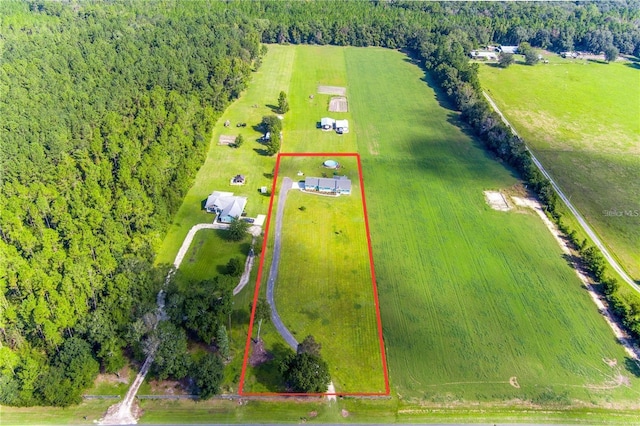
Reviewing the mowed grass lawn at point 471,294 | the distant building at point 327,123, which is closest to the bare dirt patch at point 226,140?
the distant building at point 327,123

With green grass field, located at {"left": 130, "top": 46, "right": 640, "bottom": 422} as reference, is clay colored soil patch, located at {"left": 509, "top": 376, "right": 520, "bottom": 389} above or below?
below

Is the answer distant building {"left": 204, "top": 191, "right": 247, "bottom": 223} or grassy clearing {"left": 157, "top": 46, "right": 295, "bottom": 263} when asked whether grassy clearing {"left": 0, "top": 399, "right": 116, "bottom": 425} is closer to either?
grassy clearing {"left": 157, "top": 46, "right": 295, "bottom": 263}

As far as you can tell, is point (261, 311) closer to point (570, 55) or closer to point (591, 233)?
point (591, 233)

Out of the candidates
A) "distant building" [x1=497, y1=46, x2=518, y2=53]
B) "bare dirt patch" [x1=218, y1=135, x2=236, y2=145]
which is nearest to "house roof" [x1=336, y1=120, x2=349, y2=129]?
"bare dirt patch" [x1=218, y1=135, x2=236, y2=145]

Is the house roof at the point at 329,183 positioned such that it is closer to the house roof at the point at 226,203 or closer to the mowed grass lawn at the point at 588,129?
the house roof at the point at 226,203

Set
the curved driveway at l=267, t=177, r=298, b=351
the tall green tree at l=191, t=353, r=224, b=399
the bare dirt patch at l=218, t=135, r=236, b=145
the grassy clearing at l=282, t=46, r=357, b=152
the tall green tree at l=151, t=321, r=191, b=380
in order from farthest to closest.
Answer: the grassy clearing at l=282, t=46, r=357, b=152, the bare dirt patch at l=218, t=135, r=236, b=145, the curved driveway at l=267, t=177, r=298, b=351, the tall green tree at l=151, t=321, r=191, b=380, the tall green tree at l=191, t=353, r=224, b=399

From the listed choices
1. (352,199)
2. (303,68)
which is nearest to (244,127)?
(352,199)

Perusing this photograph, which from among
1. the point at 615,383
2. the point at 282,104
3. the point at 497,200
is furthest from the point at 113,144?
the point at 615,383

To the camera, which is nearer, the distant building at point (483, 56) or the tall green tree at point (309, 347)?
the tall green tree at point (309, 347)
